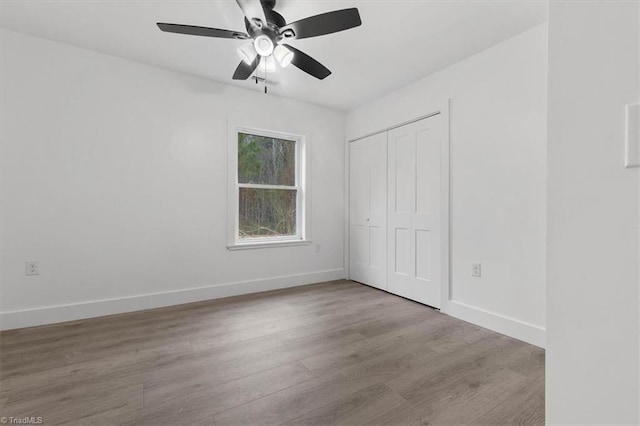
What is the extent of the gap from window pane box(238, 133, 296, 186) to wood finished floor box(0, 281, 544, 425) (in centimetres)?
173

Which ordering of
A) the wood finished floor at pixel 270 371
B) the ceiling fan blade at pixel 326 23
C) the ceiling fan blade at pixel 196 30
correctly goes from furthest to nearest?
the ceiling fan blade at pixel 196 30 → the ceiling fan blade at pixel 326 23 → the wood finished floor at pixel 270 371

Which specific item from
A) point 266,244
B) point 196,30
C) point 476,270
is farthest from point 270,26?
point 476,270

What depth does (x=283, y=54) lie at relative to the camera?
7.21 ft

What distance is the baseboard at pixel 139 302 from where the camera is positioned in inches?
99.1

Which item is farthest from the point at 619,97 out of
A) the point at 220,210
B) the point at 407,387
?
the point at 220,210

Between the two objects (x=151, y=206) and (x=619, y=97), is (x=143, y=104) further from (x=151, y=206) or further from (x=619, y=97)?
(x=619, y=97)

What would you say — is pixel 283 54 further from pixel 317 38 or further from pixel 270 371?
pixel 270 371

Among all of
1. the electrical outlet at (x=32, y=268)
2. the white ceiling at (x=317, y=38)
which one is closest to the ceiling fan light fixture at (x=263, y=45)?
the white ceiling at (x=317, y=38)

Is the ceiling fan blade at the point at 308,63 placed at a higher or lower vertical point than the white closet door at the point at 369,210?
higher

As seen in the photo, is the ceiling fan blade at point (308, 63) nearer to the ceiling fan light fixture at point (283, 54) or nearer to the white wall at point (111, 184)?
the ceiling fan light fixture at point (283, 54)

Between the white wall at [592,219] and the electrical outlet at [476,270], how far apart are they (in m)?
2.17

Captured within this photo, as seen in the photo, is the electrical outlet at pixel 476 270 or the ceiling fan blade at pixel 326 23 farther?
the electrical outlet at pixel 476 270

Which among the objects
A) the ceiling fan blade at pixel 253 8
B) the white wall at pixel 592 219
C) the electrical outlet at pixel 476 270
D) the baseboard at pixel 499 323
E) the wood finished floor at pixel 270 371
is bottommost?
the wood finished floor at pixel 270 371

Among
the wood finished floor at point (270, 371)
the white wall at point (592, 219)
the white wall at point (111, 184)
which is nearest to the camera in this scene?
the white wall at point (592, 219)
